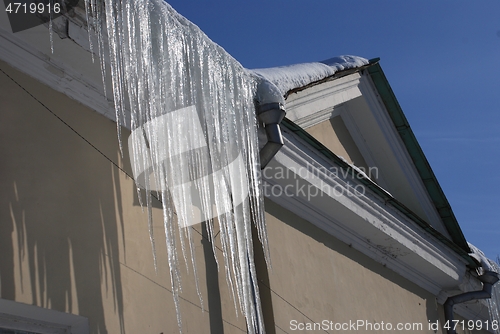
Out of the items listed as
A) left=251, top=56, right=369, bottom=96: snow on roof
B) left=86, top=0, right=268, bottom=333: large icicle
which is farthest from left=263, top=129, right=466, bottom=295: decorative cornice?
left=86, top=0, right=268, bottom=333: large icicle

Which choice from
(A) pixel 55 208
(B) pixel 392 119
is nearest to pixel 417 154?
(B) pixel 392 119

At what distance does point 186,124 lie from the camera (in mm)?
3203

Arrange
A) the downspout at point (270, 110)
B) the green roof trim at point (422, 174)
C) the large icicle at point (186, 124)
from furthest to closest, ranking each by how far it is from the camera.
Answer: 1. the green roof trim at point (422, 174)
2. the downspout at point (270, 110)
3. the large icicle at point (186, 124)

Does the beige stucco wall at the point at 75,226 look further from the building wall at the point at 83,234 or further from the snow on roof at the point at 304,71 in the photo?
the snow on roof at the point at 304,71

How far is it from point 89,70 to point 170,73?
0.37 meters

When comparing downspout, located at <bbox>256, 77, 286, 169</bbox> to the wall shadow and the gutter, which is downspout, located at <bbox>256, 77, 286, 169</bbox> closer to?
the gutter

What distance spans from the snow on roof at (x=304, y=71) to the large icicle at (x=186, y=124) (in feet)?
1.67

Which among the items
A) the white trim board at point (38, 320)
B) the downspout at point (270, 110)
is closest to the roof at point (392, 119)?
the downspout at point (270, 110)

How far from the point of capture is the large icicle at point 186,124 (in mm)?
2955

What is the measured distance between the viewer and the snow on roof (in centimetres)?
437

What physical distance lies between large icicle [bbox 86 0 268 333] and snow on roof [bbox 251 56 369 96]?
0.51m

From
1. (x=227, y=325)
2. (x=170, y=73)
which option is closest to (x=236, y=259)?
(x=227, y=325)

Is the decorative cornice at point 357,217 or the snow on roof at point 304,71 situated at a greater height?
the snow on roof at point 304,71

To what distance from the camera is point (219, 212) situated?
132 inches
